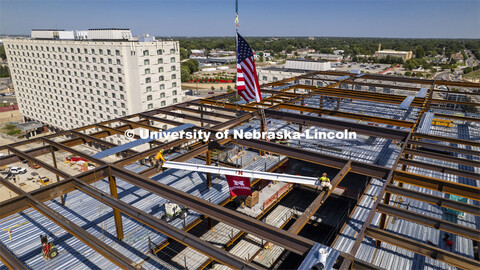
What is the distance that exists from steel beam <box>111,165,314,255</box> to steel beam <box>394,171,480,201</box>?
9.93m

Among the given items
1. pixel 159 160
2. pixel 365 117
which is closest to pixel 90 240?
pixel 159 160

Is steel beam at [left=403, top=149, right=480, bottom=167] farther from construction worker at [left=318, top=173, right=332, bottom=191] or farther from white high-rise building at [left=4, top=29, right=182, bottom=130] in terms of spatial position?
white high-rise building at [left=4, top=29, right=182, bottom=130]

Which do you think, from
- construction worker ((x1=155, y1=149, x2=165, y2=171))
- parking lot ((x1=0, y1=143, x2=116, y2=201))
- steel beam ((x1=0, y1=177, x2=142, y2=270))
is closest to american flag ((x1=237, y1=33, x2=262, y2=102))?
construction worker ((x1=155, y1=149, x2=165, y2=171))

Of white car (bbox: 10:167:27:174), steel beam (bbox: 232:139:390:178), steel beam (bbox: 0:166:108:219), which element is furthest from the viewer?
white car (bbox: 10:167:27:174)

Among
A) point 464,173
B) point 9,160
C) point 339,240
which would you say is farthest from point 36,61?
point 464,173

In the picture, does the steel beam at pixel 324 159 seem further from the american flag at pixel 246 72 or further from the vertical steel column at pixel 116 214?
the vertical steel column at pixel 116 214

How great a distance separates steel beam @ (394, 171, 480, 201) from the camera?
52.0 ft

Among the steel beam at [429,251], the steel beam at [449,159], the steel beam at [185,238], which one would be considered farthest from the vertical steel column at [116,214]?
the steel beam at [449,159]

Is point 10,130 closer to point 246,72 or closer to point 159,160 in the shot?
point 159,160

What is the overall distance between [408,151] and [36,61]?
8725 cm

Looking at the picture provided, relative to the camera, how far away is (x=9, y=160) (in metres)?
21.0

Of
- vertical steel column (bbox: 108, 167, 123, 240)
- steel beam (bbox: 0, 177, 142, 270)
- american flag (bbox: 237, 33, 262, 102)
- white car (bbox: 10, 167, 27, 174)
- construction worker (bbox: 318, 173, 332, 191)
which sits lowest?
white car (bbox: 10, 167, 27, 174)

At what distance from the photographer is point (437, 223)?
13523 mm

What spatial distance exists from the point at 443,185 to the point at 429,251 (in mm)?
6157
